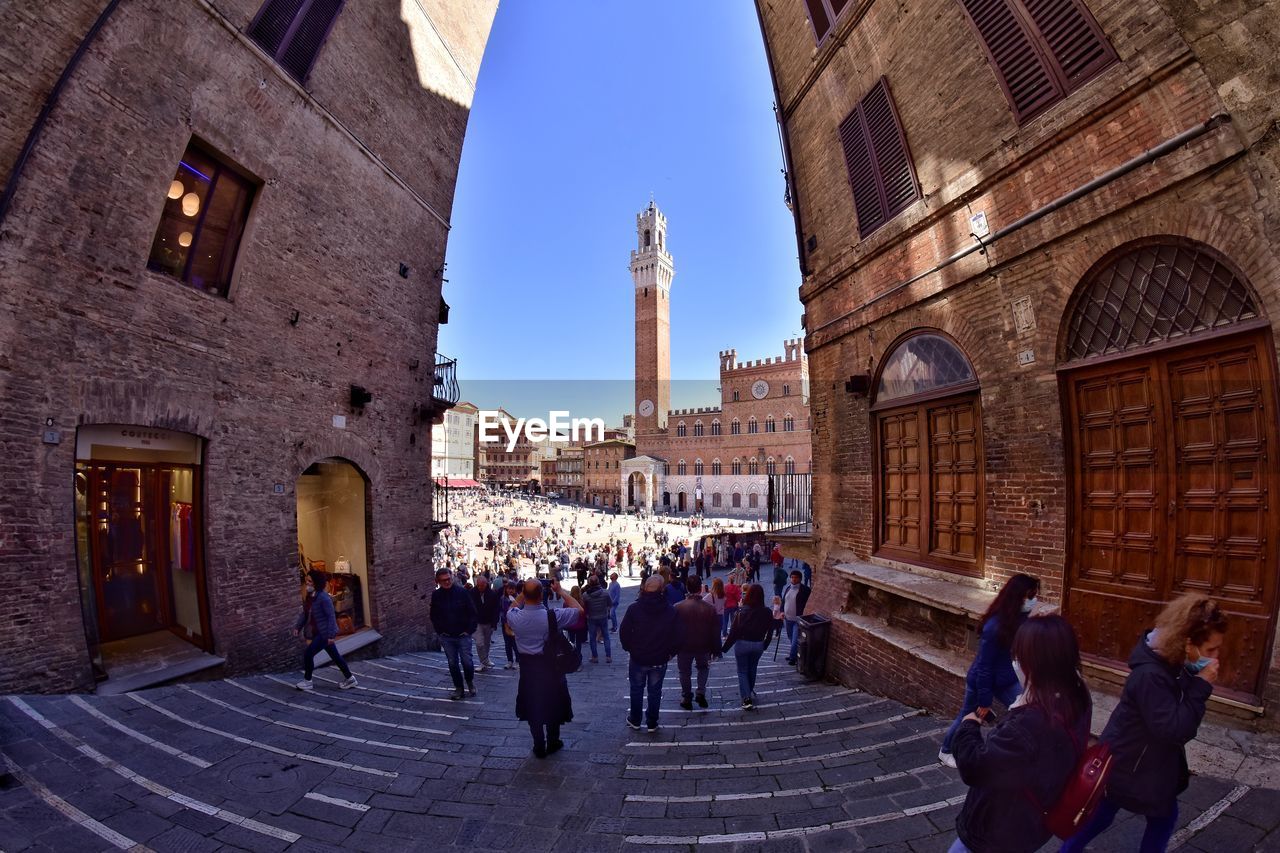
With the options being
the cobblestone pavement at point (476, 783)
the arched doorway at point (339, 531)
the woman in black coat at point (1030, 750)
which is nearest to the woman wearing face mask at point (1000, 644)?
the cobblestone pavement at point (476, 783)

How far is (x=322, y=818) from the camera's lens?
3406 mm

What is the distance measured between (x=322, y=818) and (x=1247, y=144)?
6873mm

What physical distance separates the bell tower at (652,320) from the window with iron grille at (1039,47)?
58146 millimetres

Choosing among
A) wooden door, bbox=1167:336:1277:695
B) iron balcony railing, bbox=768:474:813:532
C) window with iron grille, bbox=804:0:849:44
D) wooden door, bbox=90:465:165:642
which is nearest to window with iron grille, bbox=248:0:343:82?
wooden door, bbox=90:465:165:642

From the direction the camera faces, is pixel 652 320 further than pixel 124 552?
Yes

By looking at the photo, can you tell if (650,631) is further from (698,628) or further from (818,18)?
(818,18)

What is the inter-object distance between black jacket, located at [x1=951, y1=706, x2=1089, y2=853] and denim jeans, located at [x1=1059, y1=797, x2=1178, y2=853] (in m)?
0.45

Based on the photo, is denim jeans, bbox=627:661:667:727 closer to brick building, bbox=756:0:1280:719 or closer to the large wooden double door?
brick building, bbox=756:0:1280:719

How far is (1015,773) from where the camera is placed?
2.02 metres

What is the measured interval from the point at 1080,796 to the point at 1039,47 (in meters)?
5.72

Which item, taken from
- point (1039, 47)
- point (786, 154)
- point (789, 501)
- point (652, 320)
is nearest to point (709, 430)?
point (652, 320)

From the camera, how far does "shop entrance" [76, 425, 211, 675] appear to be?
6309 mm

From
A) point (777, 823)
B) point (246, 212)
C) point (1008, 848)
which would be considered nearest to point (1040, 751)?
point (1008, 848)

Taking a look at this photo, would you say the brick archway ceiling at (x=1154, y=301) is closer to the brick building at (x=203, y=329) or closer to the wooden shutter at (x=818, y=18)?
the wooden shutter at (x=818, y=18)
